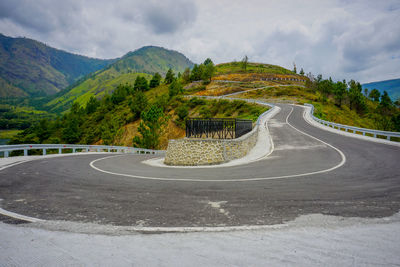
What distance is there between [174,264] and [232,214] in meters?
1.85

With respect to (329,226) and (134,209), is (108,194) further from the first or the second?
(329,226)

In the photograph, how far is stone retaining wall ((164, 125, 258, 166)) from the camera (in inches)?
541

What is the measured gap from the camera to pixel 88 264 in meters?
2.57

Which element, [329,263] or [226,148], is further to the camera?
[226,148]

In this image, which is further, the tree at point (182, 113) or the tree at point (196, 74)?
the tree at point (196, 74)

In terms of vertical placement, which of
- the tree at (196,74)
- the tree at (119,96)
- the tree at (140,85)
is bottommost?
the tree at (119,96)

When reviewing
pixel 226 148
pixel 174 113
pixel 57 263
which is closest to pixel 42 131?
pixel 174 113

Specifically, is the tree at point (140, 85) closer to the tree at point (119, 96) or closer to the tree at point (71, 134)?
the tree at point (119, 96)

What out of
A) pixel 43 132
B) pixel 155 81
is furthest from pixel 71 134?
pixel 155 81

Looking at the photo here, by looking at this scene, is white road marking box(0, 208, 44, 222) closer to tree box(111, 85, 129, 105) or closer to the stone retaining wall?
the stone retaining wall

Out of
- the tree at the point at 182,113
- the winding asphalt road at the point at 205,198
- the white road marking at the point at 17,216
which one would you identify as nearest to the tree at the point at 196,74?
the tree at the point at 182,113

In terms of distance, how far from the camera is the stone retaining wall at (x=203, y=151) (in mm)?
13750

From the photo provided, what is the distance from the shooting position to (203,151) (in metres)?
14.0

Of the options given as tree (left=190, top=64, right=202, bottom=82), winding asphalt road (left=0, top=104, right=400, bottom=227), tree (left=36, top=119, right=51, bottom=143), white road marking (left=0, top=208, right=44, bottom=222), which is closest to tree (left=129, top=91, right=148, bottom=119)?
tree (left=190, top=64, right=202, bottom=82)
